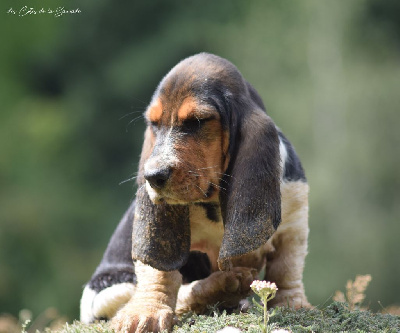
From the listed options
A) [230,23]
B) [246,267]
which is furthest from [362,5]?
[246,267]

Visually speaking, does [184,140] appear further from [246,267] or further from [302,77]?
[302,77]

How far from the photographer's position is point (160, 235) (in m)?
5.69

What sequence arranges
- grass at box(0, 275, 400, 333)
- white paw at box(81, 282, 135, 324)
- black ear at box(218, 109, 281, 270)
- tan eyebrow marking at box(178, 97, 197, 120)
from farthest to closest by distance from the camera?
white paw at box(81, 282, 135, 324)
tan eyebrow marking at box(178, 97, 197, 120)
black ear at box(218, 109, 281, 270)
grass at box(0, 275, 400, 333)

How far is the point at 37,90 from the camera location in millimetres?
22922

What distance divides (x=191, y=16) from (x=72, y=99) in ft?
12.9

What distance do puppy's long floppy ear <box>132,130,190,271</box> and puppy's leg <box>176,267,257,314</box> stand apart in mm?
243

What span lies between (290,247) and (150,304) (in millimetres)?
1214

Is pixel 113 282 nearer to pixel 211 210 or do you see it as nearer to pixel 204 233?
→ pixel 204 233

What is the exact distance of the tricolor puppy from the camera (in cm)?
537

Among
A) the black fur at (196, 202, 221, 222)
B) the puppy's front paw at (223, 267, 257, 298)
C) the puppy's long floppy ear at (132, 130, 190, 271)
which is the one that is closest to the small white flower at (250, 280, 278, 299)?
the puppy's front paw at (223, 267, 257, 298)

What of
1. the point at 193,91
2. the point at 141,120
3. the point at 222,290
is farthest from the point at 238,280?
the point at 141,120

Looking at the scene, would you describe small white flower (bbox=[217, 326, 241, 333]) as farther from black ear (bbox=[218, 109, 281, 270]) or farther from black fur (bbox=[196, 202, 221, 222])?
black fur (bbox=[196, 202, 221, 222])

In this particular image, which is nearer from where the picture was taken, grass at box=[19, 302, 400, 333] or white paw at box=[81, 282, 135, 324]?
grass at box=[19, 302, 400, 333]

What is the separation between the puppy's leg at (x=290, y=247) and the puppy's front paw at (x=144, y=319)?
0.94 metres
